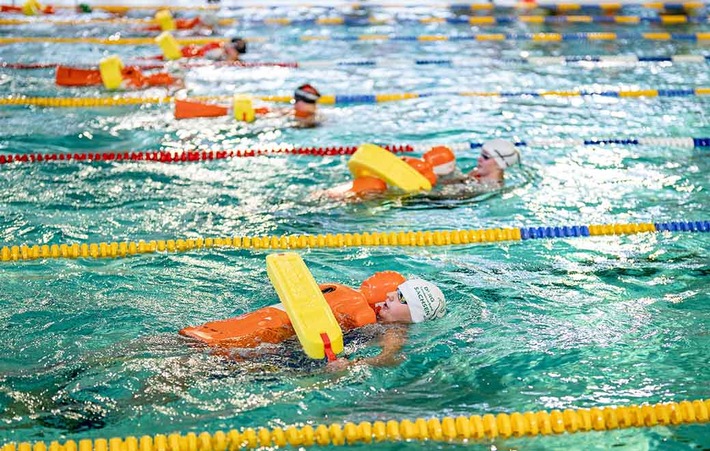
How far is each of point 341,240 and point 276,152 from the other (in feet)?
6.90

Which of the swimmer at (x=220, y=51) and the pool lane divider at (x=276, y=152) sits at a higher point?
the swimmer at (x=220, y=51)

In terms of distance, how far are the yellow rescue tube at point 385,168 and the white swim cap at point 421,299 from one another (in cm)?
195

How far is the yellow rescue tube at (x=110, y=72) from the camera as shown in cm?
930

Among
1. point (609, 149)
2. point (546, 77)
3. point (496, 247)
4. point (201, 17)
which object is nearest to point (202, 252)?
point (496, 247)

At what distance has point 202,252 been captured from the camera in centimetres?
539

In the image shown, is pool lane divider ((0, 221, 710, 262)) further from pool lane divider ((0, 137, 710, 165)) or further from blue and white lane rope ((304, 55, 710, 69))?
blue and white lane rope ((304, 55, 710, 69))

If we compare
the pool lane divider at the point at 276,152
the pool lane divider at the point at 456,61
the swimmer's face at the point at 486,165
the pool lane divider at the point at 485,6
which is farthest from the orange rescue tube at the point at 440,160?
Result: the pool lane divider at the point at 485,6

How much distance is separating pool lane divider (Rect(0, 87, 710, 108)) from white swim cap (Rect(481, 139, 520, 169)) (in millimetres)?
2879

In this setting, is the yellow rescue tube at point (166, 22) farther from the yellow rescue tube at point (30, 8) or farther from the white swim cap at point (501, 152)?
the white swim cap at point (501, 152)

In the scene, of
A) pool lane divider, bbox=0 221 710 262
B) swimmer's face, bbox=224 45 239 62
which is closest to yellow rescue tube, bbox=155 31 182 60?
swimmer's face, bbox=224 45 239 62

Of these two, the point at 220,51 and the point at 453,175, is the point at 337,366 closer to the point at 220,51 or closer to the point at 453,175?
the point at 453,175

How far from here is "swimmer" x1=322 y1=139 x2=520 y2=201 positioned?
20.8 ft

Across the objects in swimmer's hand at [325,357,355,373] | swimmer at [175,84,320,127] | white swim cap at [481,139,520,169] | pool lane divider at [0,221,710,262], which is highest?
white swim cap at [481,139,520,169]

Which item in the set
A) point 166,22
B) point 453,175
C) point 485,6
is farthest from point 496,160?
point 485,6
